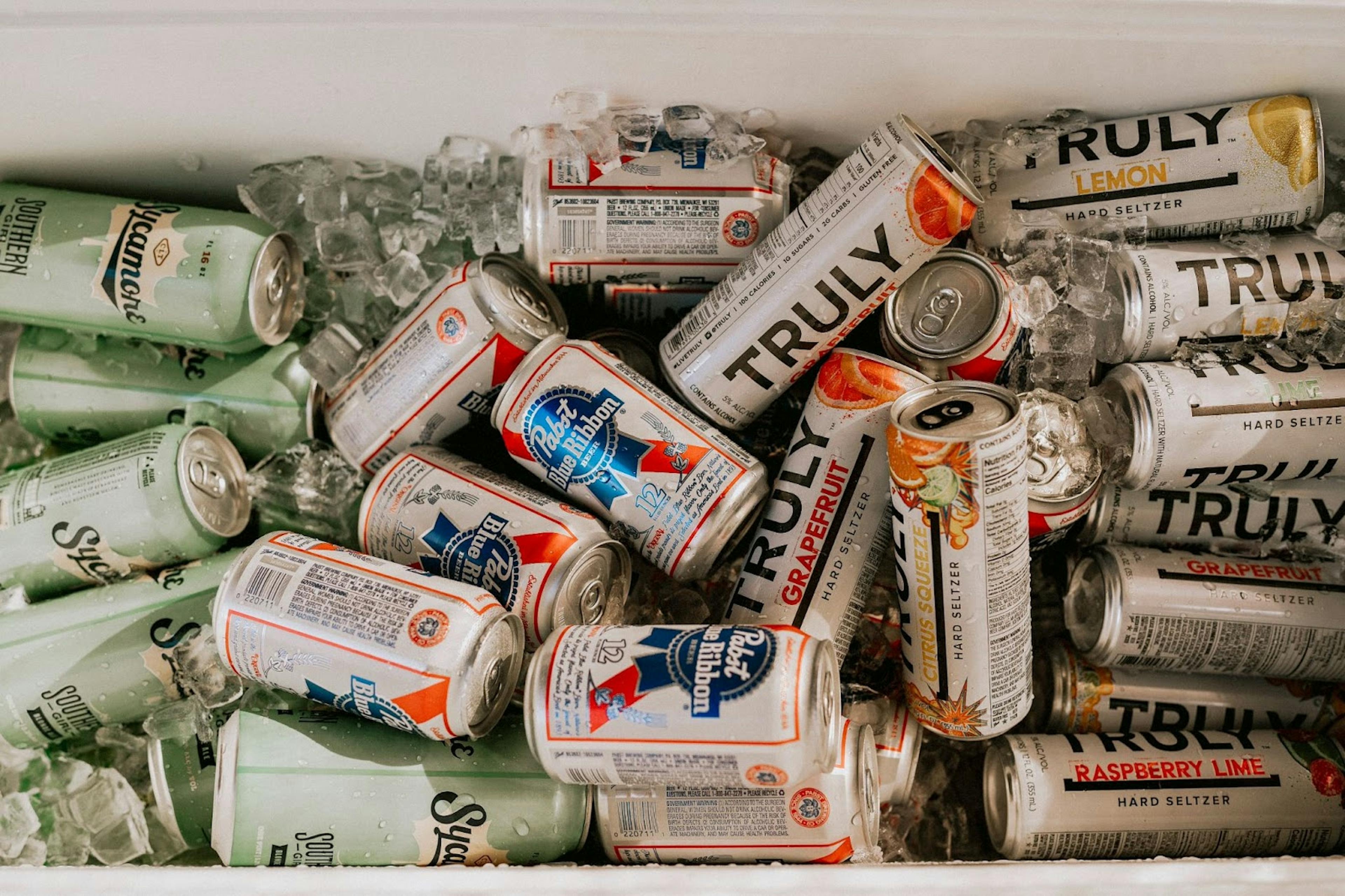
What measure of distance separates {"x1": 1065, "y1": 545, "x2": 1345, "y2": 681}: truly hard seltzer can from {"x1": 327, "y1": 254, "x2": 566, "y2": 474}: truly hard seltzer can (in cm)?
80

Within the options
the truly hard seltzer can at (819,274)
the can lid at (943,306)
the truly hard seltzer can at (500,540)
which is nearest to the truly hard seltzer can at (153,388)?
the truly hard seltzer can at (500,540)

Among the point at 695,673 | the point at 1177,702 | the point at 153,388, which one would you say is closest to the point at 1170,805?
the point at 1177,702

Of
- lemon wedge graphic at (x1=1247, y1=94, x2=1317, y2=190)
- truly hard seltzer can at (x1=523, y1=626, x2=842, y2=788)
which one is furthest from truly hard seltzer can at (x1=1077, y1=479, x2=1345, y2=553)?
truly hard seltzer can at (x1=523, y1=626, x2=842, y2=788)

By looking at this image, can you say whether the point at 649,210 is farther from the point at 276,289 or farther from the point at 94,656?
the point at 94,656

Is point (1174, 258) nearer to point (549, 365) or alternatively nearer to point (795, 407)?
point (795, 407)

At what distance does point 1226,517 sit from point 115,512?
4.66ft

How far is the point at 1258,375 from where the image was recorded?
1.21 m

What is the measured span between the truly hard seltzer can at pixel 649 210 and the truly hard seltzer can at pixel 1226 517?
58 centimetres

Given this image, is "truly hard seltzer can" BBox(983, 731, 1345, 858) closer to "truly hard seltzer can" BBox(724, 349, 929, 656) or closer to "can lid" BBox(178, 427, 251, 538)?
"truly hard seltzer can" BBox(724, 349, 929, 656)

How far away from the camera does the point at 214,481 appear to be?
1302 mm

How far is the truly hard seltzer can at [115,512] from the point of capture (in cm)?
124

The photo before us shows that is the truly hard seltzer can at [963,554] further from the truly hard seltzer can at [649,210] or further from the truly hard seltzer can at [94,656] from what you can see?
the truly hard seltzer can at [94,656]

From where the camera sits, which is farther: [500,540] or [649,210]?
[649,210]

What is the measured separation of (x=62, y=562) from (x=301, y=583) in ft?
1.35
